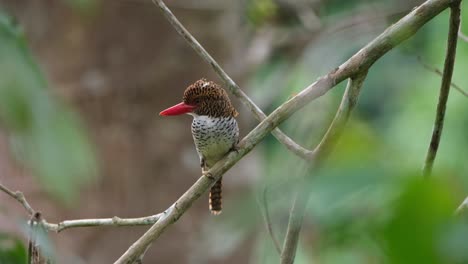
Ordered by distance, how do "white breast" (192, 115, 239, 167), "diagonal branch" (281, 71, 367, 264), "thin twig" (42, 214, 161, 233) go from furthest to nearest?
1. "white breast" (192, 115, 239, 167)
2. "thin twig" (42, 214, 161, 233)
3. "diagonal branch" (281, 71, 367, 264)

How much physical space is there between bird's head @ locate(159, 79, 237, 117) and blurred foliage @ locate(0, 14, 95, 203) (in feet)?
5.49

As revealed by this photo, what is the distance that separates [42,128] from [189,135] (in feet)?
9.64

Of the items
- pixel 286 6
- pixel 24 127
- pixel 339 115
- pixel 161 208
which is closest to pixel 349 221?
pixel 24 127

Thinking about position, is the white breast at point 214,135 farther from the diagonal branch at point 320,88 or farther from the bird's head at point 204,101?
the diagonal branch at point 320,88

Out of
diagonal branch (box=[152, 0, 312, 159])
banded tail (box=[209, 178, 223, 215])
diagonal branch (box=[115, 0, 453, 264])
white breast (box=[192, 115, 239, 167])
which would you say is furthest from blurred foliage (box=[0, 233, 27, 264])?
banded tail (box=[209, 178, 223, 215])

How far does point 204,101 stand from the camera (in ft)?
7.82

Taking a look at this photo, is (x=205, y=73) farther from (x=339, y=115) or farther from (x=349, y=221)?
(x=349, y=221)

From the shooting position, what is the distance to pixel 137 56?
361 centimetres

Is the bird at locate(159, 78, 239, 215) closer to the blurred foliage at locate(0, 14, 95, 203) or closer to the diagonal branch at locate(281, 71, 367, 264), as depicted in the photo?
the diagonal branch at locate(281, 71, 367, 264)

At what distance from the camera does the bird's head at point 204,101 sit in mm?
2369

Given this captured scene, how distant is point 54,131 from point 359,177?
25 centimetres

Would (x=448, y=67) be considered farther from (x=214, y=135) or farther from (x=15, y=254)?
(x=15, y=254)

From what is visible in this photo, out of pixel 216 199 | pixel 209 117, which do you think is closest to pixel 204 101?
pixel 209 117

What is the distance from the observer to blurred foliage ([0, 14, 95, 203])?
0.62 metres
